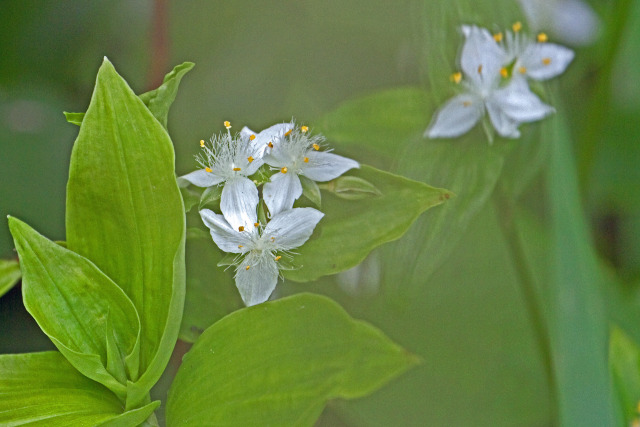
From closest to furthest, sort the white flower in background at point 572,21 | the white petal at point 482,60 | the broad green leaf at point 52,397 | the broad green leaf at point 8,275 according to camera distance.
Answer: the broad green leaf at point 52,397 → the broad green leaf at point 8,275 → the white petal at point 482,60 → the white flower in background at point 572,21

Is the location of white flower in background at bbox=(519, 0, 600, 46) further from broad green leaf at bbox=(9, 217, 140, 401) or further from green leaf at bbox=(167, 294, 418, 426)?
broad green leaf at bbox=(9, 217, 140, 401)

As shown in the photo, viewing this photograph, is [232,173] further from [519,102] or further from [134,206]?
[519,102]

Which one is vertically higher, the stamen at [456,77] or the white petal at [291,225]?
the stamen at [456,77]

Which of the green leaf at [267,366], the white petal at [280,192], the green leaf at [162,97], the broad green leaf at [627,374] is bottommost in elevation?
the broad green leaf at [627,374]

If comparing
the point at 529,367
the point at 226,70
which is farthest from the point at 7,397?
the point at 529,367

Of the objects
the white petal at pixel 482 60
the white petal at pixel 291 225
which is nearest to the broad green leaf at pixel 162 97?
the white petal at pixel 291 225

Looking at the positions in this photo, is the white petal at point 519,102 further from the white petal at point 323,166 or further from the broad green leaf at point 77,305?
the broad green leaf at point 77,305

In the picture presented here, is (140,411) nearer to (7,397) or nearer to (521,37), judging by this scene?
(7,397)
